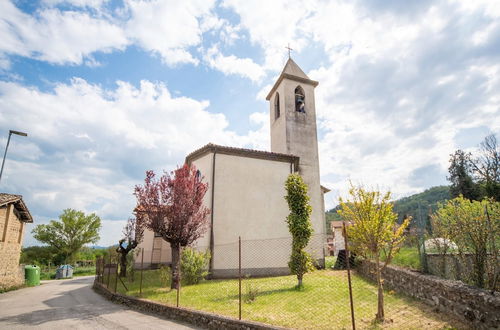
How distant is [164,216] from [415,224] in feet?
35.6

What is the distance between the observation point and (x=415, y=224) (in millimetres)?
11297

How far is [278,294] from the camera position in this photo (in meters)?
10.0

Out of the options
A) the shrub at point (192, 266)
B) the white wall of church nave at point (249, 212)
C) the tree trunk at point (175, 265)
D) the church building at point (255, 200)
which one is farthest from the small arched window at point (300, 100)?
the tree trunk at point (175, 265)

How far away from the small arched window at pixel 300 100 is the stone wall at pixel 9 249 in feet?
74.5

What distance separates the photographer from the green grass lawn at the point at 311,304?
6602 millimetres

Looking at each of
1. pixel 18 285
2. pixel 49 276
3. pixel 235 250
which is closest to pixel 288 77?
pixel 235 250

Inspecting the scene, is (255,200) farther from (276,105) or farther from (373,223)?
(373,223)

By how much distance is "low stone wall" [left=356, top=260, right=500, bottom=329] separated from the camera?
5.62 m

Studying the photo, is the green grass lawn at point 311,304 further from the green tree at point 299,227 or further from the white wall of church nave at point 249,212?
the white wall of church nave at point 249,212

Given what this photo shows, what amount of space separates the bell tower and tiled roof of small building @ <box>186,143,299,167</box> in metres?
1.17

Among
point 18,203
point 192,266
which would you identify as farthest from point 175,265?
point 18,203

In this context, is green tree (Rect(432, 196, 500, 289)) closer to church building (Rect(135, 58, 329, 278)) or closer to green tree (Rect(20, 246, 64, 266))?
church building (Rect(135, 58, 329, 278))

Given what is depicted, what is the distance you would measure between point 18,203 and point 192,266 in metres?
17.2

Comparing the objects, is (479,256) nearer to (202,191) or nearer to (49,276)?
(202,191)
